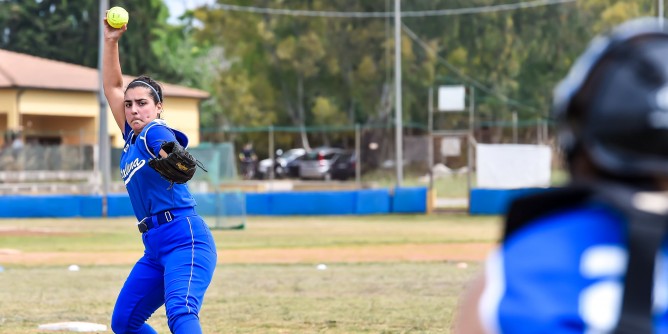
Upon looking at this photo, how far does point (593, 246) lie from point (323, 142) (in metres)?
57.8

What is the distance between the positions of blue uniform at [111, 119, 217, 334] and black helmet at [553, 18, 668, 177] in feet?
14.9

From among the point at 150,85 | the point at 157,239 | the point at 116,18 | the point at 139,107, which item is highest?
the point at 116,18

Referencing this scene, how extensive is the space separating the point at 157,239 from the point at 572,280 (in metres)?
4.77

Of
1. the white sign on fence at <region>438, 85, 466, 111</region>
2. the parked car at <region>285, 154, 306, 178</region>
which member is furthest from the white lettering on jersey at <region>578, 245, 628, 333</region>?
the parked car at <region>285, 154, 306, 178</region>

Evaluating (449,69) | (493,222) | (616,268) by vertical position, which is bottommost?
(493,222)

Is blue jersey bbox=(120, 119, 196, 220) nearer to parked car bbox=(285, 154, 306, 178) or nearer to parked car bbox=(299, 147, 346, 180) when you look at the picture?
parked car bbox=(299, 147, 346, 180)

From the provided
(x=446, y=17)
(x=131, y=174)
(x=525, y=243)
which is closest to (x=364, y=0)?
(x=446, y=17)

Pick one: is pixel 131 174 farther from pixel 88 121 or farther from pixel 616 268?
pixel 88 121

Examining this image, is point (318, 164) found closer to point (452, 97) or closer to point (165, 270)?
point (452, 97)

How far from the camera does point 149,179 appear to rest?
21.2 ft

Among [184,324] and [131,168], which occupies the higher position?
[131,168]

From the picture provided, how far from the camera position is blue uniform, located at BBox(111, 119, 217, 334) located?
20.8 ft

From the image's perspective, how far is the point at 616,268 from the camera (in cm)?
179

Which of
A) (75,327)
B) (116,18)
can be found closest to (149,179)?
(116,18)
